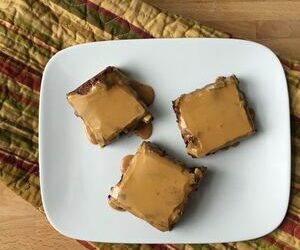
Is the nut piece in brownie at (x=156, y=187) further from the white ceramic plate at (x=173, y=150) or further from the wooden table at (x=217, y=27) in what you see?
the wooden table at (x=217, y=27)

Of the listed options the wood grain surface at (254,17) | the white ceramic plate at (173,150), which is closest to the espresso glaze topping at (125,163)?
the white ceramic plate at (173,150)

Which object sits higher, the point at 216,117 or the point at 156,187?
the point at 216,117

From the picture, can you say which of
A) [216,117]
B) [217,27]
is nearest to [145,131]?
[216,117]

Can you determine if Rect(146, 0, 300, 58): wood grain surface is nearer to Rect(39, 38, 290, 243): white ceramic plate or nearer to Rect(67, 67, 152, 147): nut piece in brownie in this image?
Rect(39, 38, 290, 243): white ceramic plate

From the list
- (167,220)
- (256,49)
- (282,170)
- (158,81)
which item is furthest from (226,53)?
(167,220)

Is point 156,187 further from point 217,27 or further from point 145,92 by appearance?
point 217,27
